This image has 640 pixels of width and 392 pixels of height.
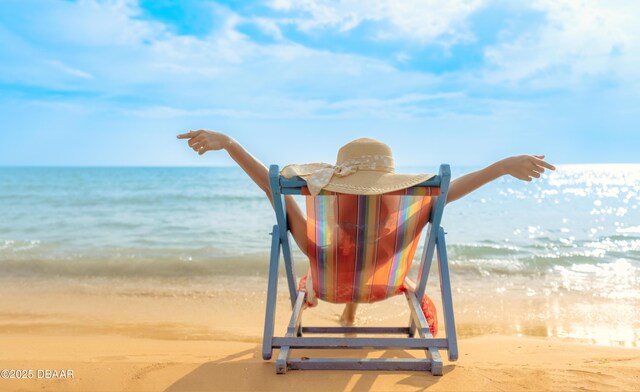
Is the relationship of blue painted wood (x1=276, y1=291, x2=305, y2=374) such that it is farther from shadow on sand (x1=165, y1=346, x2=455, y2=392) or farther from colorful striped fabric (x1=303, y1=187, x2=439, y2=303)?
colorful striped fabric (x1=303, y1=187, x2=439, y2=303)

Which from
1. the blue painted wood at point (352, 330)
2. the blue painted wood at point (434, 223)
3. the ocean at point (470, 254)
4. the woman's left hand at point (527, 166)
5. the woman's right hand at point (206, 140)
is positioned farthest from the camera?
the ocean at point (470, 254)

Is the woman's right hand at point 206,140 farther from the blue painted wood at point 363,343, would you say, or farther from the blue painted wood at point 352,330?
the blue painted wood at point 352,330

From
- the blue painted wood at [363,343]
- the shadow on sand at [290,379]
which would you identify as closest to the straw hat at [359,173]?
the blue painted wood at [363,343]

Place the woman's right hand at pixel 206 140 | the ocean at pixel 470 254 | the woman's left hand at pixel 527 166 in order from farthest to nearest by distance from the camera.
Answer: the ocean at pixel 470 254 → the woman's right hand at pixel 206 140 → the woman's left hand at pixel 527 166

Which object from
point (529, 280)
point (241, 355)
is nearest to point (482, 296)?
point (529, 280)

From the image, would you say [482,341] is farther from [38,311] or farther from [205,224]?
[205,224]

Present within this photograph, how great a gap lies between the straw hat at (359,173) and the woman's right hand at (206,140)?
1.13ft

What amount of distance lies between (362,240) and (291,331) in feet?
2.03

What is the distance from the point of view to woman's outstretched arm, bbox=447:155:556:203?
8.38 feet

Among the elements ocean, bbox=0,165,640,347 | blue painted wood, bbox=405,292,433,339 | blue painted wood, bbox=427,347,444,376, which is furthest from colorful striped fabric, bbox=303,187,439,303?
ocean, bbox=0,165,640,347

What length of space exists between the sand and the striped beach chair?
0.37 feet

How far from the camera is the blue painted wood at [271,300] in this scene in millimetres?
2641

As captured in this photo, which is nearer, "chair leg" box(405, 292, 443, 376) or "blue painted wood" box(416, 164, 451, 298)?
"blue painted wood" box(416, 164, 451, 298)

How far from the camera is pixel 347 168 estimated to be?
268 cm
